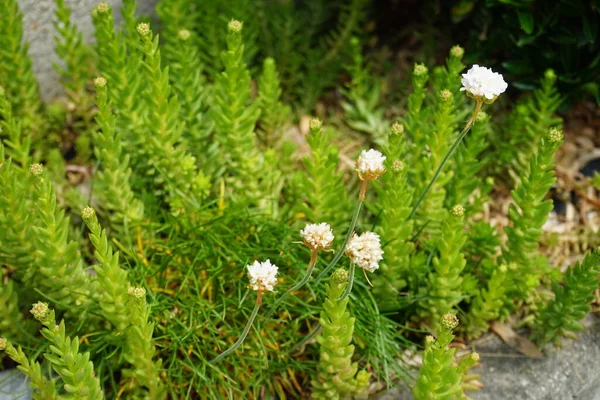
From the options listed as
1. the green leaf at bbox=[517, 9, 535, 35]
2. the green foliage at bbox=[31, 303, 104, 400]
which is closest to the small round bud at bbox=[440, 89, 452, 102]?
the green leaf at bbox=[517, 9, 535, 35]

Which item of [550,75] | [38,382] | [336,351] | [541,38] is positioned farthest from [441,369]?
[541,38]

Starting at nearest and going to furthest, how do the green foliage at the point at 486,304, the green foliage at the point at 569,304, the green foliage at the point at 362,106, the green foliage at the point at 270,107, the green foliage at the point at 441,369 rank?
the green foliage at the point at 441,369
the green foliage at the point at 569,304
the green foliage at the point at 486,304
the green foliage at the point at 270,107
the green foliage at the point at 362,106

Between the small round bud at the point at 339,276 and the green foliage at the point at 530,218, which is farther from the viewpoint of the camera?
the green foliage at the point at 530,218

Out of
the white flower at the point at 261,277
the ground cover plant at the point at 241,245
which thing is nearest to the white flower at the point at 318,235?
the ground cover plant at the point at 241,245

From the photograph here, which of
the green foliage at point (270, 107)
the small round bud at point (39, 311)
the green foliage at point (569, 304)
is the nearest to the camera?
the small round bud at point (39, 311)

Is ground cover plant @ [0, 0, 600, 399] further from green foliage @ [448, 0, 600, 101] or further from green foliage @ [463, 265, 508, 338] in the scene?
green foliage @ [448, 0, 600, 101]

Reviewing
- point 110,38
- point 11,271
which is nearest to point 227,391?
point 11,271

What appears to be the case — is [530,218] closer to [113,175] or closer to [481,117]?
[481,117]

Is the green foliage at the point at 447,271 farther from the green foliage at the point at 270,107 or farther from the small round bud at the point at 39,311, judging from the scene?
the small round bud at the point at 39,311

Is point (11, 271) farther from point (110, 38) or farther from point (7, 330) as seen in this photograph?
point (110, 38)
